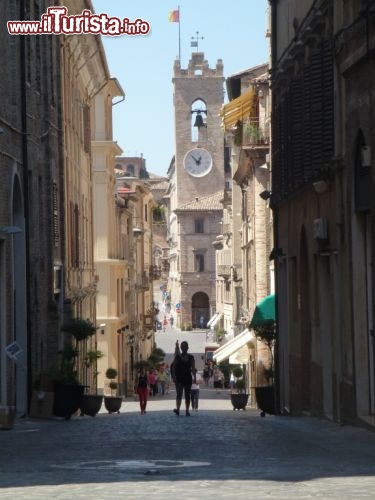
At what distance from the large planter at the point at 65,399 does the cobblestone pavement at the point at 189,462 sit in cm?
515

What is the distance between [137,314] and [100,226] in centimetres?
2073

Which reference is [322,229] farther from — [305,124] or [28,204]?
[28,204]

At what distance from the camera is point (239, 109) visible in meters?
54.2

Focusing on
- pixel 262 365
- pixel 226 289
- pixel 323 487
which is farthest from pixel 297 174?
pixel 226 289

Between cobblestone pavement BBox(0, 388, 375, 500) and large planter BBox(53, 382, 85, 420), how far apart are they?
515cm

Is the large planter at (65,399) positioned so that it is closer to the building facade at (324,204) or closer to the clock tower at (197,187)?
the building facade at (324,204)

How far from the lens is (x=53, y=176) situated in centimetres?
3575

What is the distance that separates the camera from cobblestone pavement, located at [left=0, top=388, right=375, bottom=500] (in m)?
11.5

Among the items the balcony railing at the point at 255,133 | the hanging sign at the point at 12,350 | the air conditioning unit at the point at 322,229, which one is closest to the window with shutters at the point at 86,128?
the balcony railing at the point at 255,133

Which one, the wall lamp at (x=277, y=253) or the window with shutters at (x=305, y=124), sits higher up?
the window with shutters at (x=305, y=124)

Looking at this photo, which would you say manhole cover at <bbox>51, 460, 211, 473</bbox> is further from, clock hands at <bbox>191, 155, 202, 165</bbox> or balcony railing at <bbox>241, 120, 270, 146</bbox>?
clock hands at <bbox>191, 155, 202, 165</bbox>

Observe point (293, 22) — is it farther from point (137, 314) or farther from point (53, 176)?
point (137, 314)

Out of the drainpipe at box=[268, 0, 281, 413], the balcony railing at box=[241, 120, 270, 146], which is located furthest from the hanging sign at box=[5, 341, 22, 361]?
the balcony railing at box=[241, 120, 270, 146]

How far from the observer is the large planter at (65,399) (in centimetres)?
2753
